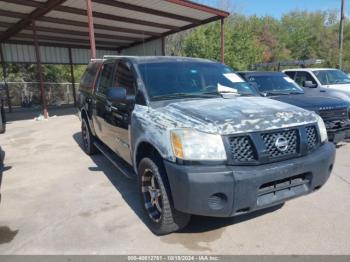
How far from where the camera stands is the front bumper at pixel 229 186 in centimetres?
263

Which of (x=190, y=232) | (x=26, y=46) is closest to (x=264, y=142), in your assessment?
(x=190, y=232)

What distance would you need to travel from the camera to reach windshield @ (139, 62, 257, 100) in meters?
3.78

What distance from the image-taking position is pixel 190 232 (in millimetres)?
3338

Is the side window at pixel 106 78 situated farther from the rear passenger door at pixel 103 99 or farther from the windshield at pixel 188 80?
the windshield at pixel 188 80

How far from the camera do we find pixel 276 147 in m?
2.87

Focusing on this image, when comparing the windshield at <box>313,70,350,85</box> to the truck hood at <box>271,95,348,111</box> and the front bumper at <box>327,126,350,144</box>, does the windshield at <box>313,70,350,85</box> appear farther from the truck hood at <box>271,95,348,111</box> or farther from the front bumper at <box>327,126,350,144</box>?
the front bumper at <box>327,126,350,144</box>

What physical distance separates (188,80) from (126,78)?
855mm

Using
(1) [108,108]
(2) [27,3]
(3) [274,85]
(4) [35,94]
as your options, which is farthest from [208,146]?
(4) [35,94]

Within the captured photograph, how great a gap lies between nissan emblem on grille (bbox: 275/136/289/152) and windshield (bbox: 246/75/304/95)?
442 cm

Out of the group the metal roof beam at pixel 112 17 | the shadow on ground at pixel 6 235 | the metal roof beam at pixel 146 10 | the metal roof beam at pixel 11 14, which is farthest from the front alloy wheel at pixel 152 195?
the metal roof beam at pixel 11 14

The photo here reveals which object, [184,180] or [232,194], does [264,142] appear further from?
[184,180]

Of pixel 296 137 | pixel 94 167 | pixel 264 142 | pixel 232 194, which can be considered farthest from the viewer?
pixel 94 167

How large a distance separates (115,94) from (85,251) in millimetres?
1764

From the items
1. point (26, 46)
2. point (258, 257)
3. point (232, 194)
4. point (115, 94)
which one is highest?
point (26, 46)
